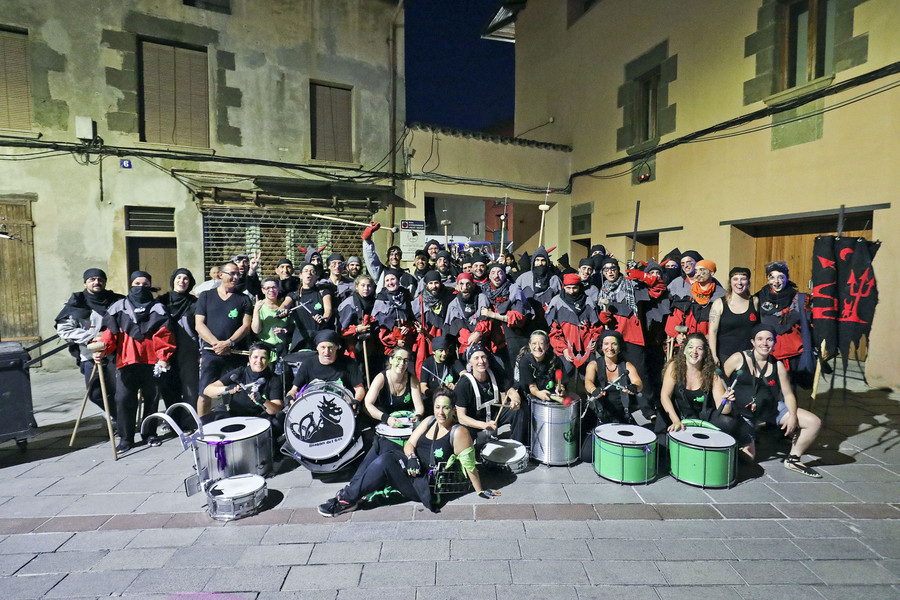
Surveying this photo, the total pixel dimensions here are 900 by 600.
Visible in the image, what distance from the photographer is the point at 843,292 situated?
5078mm

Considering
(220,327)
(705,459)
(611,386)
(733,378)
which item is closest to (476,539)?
(705,459)

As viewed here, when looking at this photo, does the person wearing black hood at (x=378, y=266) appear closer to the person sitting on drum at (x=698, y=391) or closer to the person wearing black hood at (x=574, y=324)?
the person wearing black hood at (x=574, y=324)

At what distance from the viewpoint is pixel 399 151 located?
11430mm

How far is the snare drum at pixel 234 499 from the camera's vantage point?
358 cm

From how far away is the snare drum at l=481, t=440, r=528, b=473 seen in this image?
169 inches

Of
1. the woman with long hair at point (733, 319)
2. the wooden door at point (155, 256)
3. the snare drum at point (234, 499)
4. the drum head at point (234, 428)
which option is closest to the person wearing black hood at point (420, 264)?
the drum head at point (234, 428)

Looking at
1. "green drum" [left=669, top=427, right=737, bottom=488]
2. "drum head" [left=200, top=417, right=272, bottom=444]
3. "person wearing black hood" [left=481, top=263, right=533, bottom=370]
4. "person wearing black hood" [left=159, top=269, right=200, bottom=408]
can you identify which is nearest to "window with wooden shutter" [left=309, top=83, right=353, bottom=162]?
"person wearing black hood" [left=159, top=269, right=200, bottom=408]

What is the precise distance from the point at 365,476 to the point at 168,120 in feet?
30.0

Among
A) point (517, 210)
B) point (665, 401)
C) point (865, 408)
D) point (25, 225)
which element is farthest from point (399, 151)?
point (865, 408)

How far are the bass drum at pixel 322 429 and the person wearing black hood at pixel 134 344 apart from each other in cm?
207

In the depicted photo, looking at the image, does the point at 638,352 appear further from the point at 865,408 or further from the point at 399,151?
the point at 399,151

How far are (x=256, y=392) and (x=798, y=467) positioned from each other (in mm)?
5214

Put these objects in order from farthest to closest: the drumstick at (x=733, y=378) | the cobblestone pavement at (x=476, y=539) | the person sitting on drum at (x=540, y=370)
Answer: the person sitting on drum at (x=540, y=370) → the drumstick at (x=733, y=378) → the cobblestone pavement at (x=476, y=539)

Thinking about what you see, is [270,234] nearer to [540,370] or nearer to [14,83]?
[14,83]
